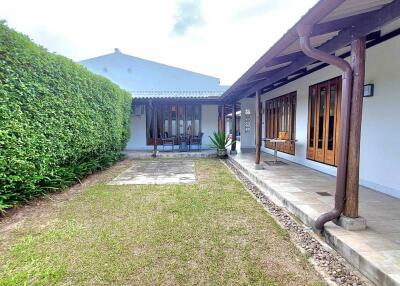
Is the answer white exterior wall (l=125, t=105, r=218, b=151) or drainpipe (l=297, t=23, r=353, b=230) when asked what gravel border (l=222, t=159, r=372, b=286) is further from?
white exterior wall (l=125, t=105, r=218, b=151)

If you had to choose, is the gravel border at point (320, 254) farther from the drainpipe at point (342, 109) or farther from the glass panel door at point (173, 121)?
the glass panel door at point (173, 121)

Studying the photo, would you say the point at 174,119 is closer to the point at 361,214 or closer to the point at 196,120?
the point at 196,120

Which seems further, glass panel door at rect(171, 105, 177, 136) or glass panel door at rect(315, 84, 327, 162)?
glass panel door at rect(171, 105, 177, 136)

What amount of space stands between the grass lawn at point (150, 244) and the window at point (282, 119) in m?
4.60

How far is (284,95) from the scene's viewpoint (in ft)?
28.8

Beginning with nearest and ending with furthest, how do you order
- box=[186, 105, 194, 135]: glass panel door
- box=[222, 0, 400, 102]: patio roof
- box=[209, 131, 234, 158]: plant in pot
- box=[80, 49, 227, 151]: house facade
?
box=[222, 0, 400, 102]: patio roof → box=[209, 131, 234, 158]: plant in pot → box=[80, 49, 227, 151]: house facade → box=[186, 105, 194, 135]: glass panel door

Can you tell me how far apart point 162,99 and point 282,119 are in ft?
18.0

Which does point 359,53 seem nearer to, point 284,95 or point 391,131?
point 391,131

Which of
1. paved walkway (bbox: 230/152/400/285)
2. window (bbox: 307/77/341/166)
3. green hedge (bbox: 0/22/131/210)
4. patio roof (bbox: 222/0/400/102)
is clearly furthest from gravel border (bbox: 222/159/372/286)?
green hedge (bbox: 0/22/131/210)

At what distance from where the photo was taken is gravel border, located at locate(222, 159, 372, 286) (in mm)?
2133

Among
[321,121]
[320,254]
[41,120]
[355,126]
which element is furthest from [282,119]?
[41,120]

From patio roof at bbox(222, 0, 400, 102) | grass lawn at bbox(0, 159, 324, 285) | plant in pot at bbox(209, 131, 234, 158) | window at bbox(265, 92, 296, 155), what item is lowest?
grass lawn at bbox(0, 159, 324, 285)

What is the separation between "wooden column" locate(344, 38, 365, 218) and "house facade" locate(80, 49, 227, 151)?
28.1ft

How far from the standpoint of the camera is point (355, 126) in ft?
8.82
